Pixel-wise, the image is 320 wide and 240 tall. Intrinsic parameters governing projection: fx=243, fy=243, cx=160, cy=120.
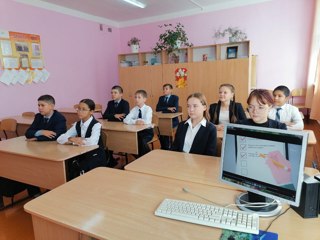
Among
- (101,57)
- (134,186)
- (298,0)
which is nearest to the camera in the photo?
(134,186)

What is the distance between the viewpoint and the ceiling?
5.45m

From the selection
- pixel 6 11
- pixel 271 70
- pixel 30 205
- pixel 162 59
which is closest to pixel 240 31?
pixel 271 70

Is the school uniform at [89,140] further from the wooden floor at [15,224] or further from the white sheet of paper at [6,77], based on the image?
the white sheet of paper at [6,77]

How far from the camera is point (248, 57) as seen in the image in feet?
16.4

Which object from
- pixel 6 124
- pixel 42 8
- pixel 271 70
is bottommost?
pixel 6 124

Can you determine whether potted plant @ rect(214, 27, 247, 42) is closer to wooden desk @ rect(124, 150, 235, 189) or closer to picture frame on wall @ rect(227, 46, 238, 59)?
picture frame on wall @ rect(227, 46, 238, 59)

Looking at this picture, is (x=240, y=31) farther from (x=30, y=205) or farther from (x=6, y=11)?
(x=30, y=205)

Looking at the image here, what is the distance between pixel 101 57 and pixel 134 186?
6.02 m

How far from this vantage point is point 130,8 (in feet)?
20.2

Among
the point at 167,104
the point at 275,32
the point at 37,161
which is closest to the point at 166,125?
the point at 167,104

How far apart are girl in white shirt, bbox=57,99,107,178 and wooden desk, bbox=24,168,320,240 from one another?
82 centimetres

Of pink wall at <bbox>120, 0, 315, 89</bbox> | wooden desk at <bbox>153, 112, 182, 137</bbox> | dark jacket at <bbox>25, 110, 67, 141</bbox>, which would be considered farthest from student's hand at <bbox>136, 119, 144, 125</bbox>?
pink wall at <bbox>120, 0, 315, 89</bbox>

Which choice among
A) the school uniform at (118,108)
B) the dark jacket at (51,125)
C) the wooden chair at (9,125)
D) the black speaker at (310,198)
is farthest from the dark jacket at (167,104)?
the black speaker at (310,198)

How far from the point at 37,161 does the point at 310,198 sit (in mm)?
2149
